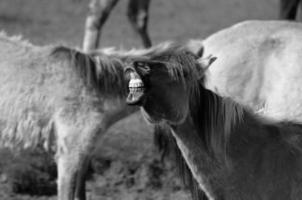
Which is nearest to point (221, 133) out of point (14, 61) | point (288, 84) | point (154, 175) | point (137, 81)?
point (137, 81)

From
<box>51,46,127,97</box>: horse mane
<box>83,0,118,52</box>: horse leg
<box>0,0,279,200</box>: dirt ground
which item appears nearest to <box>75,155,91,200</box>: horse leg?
<box>51,46,127,97</box>: horse mane

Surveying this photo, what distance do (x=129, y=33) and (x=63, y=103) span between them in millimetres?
6273

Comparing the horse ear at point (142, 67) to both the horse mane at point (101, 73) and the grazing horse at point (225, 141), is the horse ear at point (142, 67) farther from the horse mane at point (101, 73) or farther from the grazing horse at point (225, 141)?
the horse mane at point (101, 73)

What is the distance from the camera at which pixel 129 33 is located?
11.3 meters

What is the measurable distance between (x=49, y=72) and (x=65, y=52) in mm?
187

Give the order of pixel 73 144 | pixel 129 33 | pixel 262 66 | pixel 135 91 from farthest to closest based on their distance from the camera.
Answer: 1. pixel 129 33
2. pixel 73 144
3. pixel 262 66
4. pixel 135 91

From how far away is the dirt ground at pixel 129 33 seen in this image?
6246 mm

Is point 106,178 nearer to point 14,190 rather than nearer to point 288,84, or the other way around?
point 14,190

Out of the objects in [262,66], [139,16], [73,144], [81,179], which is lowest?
[81,179]

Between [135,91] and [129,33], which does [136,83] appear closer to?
[135,91]

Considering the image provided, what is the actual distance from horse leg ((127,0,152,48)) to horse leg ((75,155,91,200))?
8.71 feet

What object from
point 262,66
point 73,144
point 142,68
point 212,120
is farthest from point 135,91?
point 73,144

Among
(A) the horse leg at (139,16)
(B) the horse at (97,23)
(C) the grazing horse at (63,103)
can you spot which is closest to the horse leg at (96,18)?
(B) the horse at (97,23)

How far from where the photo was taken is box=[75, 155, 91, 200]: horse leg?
5.04 m
